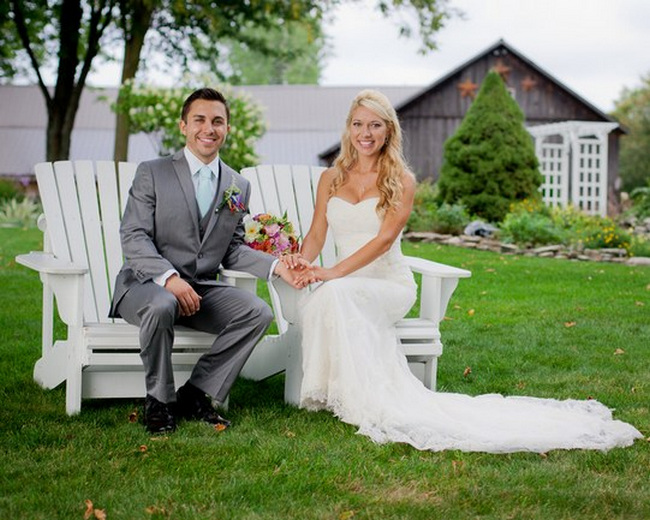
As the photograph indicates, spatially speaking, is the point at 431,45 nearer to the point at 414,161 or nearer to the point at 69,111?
the point at 69,111

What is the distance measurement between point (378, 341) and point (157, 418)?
1055 millimetres

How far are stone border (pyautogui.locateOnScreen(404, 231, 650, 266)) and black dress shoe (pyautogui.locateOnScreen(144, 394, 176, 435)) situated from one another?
8.28m

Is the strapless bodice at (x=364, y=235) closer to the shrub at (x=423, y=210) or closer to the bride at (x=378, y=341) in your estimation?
the bride at (x=378, y=341)

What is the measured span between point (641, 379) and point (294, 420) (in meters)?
2.01

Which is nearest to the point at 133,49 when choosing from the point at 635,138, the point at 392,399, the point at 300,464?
the point at 392,399

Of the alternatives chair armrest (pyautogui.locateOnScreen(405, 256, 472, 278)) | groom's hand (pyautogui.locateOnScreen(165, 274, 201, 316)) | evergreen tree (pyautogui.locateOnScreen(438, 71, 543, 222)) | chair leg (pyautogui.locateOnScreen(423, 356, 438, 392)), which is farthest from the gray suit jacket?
evergreen tree (pyautogui.locateOnScreen(438, 71, 543, 222))

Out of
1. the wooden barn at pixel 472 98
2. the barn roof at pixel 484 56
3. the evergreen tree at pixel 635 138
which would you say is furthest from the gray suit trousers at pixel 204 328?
the evergreen tree at pixel 635 138

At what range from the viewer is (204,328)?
4.25 metres

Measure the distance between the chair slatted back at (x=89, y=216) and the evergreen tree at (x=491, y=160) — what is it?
1051 cm

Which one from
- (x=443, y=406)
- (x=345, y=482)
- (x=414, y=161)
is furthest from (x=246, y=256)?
(x=414, y=161)

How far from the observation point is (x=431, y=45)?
1641 cm

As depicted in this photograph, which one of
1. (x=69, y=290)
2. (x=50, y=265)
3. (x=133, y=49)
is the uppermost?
(x=133, y=49)

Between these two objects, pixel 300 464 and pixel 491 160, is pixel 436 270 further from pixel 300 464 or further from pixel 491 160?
pixel 491 160

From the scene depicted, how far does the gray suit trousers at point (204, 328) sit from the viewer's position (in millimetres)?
3947
